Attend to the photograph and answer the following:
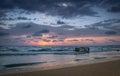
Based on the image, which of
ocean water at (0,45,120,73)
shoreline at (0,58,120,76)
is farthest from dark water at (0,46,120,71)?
shoreline at (0,58,120,76)

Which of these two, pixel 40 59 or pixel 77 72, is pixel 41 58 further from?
pixel 77 72

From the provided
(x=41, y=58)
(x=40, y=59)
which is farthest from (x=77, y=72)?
(x=41, y=58)

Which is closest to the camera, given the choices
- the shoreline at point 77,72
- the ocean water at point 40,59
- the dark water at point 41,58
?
the shoreline at point 77,72

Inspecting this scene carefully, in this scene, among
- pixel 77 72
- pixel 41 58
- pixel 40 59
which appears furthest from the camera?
pixel 41 58

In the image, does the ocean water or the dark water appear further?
the dark water

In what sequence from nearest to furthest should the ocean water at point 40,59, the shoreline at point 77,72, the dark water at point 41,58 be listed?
the shoreline at point 77,72, the ocean water at point 40,59, the dark water at point 41,58

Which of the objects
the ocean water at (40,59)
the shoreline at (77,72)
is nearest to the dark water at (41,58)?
the ocean water at (40,59)

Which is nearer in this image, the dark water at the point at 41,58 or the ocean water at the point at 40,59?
the ocean water at the point at 40,59

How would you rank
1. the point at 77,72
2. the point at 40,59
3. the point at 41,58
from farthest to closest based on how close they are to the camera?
the point at 41,58 < the point at 40,59 < the point at 77,72

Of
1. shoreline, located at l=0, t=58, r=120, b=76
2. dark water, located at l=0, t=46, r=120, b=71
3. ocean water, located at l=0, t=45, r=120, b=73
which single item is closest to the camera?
shoreline, located at l=0, t=58, r=120, b=76

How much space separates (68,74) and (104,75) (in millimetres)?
1238

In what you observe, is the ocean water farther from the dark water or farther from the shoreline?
the shoreline

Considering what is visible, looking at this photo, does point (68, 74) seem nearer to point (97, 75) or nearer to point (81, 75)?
point (81, 75)

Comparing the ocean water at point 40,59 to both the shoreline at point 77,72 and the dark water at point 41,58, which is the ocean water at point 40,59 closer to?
the dark water at point 41,58
